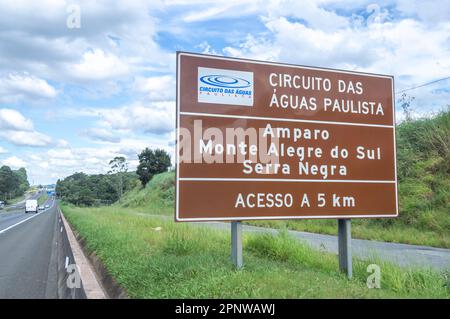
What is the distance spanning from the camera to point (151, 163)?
6181 cm

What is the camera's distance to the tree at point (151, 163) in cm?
6147

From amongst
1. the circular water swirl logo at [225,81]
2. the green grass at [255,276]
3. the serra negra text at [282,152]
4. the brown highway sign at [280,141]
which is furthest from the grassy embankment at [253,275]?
the circular water swirl logo at [225,81]

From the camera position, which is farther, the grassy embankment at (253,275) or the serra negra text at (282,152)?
the serra negra text at (282,152)

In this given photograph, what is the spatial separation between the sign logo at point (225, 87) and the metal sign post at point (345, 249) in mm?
2227

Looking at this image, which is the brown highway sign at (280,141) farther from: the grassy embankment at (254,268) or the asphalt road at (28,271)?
the asphalt road at (28,271)

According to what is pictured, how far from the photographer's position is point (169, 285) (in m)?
4.96

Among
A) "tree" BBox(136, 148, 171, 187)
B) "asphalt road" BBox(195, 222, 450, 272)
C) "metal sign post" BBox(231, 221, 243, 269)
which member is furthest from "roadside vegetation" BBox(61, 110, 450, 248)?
"tree" BBox(136, 148, 171, 187)

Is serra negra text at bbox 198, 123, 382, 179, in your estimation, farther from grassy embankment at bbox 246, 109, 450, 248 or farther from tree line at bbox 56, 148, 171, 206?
tree line at bbox 56, 148, 171, 206

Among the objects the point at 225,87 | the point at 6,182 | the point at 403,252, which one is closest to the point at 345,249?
the point at 225,87

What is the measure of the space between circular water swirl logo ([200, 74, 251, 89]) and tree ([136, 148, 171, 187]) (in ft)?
185
